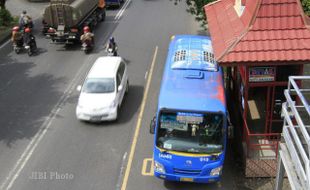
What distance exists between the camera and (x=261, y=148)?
47.8 ft

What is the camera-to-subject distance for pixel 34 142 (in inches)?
674

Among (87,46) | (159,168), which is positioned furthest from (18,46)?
(159,168)

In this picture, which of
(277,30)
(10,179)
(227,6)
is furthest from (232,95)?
(10,179)

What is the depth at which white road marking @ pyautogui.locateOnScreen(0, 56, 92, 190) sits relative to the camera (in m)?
14.8

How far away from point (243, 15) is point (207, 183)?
5850mm

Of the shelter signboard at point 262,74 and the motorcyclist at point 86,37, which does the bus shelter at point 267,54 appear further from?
the motorcyclist at point 86,37

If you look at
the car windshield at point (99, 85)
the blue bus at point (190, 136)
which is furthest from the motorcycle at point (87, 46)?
the blue bus at point (190, 136)

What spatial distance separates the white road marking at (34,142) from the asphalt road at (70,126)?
0.03 m

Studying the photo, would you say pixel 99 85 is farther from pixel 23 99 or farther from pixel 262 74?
pixel 262 74

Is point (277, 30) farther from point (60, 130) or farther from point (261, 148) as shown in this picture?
point (60, 130)

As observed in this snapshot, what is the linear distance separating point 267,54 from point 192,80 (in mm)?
2717

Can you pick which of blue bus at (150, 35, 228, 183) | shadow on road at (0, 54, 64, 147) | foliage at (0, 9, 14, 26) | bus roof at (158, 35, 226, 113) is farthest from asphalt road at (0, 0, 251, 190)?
foliage at (0, 9, 14, 26)

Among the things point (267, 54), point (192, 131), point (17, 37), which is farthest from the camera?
point (17, 37)

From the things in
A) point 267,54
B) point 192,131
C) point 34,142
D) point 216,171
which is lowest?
point 34,142
